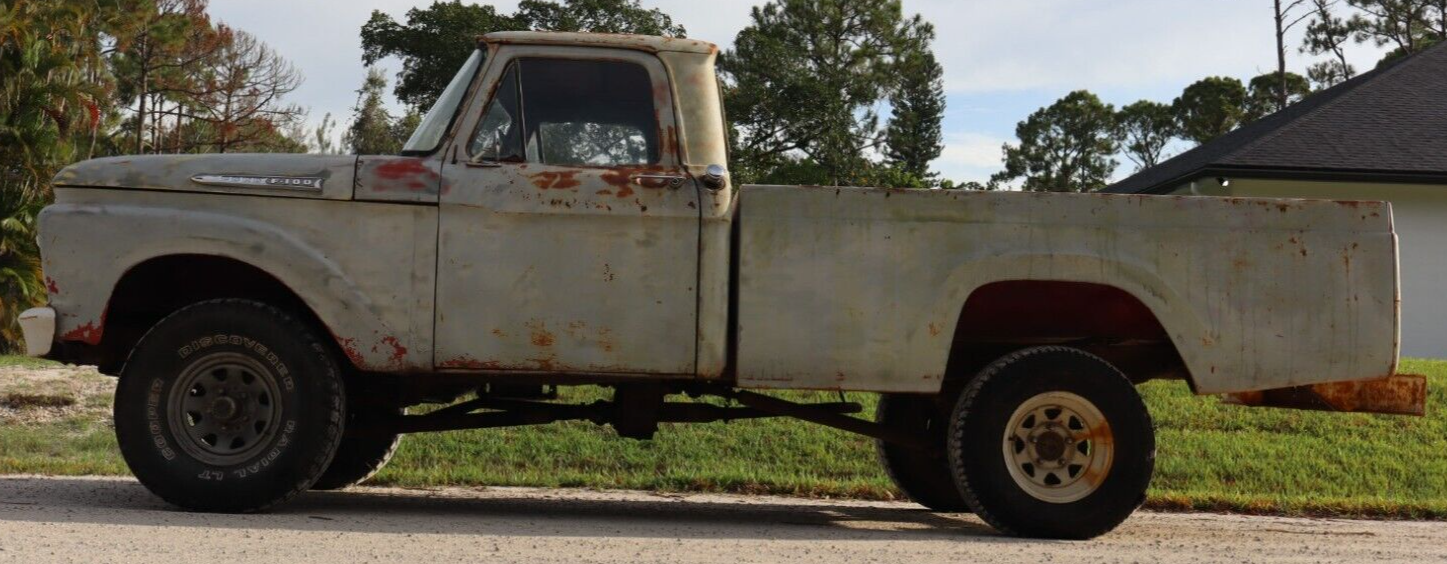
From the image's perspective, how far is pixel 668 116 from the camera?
668cm

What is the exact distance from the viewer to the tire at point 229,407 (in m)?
6.35

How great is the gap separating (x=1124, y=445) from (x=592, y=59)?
287 centimetres

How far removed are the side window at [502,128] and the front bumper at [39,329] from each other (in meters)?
1.89

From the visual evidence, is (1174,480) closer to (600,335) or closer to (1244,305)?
(1244,305)

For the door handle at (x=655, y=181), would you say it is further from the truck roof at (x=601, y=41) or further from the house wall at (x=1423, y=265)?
the house wall at (x=1423, y=265)

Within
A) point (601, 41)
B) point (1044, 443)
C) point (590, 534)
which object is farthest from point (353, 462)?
point (1044, 443)

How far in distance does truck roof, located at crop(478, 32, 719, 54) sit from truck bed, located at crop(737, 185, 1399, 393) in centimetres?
86

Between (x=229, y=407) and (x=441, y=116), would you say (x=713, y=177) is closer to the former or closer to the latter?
(x=441, y=116)

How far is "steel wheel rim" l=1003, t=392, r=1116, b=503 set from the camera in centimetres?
649

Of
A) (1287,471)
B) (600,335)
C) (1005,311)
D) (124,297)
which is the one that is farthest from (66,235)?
(1287,471)

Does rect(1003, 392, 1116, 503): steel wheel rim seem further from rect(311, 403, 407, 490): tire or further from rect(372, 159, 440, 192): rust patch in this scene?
rect(311, 403, 407, 490): tire

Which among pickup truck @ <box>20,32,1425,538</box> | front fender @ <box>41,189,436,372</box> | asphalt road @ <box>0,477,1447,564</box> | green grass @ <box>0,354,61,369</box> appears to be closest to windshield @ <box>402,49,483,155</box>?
pickup truck @ <box>20,32,1425,538</box>

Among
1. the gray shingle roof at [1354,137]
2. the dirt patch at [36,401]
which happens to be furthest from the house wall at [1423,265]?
the dirt patch at [36,401]

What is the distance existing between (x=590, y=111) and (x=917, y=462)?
107 inches
